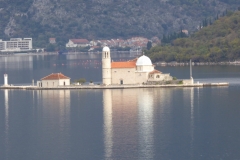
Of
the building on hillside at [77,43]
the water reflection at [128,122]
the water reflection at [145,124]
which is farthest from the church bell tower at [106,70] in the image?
the building on hillside at [77,43]

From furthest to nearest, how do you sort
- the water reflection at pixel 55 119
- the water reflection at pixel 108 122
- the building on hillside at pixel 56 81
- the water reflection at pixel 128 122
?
the building on hillside at pixel 56 81 → the water reflection at pixel 55 119 → the water reflection at pixel 108 122 → the water reflection at pixel 128 122

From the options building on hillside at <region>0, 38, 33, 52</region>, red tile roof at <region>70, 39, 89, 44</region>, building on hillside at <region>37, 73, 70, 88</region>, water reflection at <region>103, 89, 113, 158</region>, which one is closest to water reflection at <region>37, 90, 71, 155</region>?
building on hillside at <region>37, 73, 70, 88</region>

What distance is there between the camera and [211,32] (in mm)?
111812

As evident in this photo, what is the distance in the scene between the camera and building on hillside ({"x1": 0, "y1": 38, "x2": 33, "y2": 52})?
601ft

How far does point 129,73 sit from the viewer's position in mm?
69688

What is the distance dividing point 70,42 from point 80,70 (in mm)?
90123

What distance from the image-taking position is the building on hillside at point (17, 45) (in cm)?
18312

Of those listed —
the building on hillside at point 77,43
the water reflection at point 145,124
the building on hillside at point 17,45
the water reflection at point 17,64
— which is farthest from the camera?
the building on hillside at point 77,43

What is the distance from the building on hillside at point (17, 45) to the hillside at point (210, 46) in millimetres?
72838

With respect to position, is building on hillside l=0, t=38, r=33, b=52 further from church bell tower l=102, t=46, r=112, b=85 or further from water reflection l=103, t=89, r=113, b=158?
water reflection l=103, t=89, r=113, b=158

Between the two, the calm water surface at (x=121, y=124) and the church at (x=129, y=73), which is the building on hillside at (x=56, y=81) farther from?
the church at (x=129, y=73)

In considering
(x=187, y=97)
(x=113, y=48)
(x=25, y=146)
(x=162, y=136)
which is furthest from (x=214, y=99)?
(x=113, y=48)

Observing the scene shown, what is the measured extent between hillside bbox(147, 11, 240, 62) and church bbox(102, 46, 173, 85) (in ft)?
102

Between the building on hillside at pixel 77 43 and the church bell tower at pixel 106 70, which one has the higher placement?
the building on hillside at pixel 77 43
